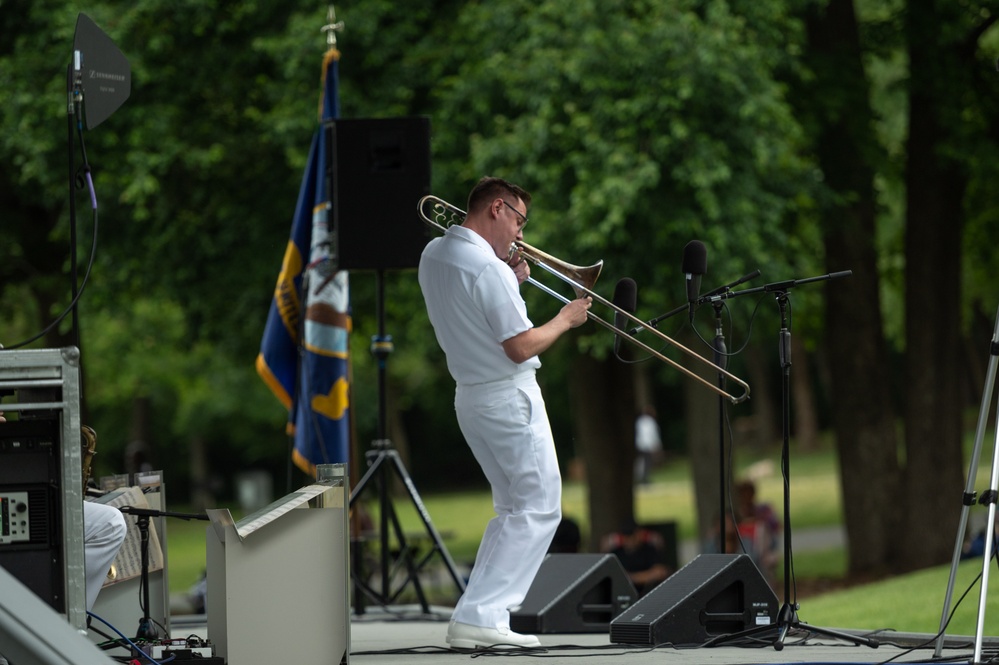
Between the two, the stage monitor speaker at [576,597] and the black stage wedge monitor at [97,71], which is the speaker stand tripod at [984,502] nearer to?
the stage monitor speaker at [576,597]

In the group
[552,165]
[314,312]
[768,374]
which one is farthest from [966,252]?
[768,374]

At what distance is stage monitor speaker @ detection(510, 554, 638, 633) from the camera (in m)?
6.17

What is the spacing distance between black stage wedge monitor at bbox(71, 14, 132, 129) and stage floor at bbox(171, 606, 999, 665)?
8.01 ft

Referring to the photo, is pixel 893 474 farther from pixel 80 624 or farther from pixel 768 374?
pixel 768 374

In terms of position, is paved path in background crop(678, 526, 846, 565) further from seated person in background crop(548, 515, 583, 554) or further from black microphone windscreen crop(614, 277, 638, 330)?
black microphone windscreen crop(614, 277, 638, 330)

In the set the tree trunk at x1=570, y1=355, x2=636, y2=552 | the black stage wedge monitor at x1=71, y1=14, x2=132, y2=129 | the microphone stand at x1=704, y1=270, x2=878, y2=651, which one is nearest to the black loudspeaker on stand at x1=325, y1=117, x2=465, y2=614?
the black stage wedge monitor at x1=71, y1=14, x2=132, y2=129

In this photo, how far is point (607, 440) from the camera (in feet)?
46.2

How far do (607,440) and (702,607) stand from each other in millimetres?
8579

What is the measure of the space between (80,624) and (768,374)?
3263cm

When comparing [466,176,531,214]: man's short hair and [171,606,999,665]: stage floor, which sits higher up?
[466,176,531,214]: man's short hair

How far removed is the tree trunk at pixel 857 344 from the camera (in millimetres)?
13188

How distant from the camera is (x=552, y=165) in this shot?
11289 millimetres

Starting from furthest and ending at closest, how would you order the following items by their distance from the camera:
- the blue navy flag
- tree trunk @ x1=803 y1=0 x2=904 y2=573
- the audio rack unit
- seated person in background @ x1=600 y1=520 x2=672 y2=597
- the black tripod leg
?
tree trunk @ x1=803 y1=0 x2=904 y2=573 → seated person in background @ x1=600 y1=520 x2=672 y2=597 → the blue navy flag → the black tripod leg → the audio rack unit

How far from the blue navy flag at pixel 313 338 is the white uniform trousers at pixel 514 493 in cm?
338
